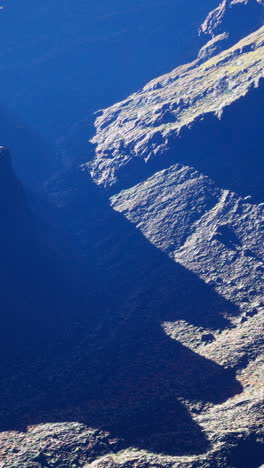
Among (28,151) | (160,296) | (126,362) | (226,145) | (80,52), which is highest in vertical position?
(80,52)

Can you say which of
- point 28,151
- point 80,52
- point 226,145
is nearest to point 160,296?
point 226,145

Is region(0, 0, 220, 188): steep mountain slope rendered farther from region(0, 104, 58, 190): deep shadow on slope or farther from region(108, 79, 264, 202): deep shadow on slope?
region(108, 79, 264, 202): deep shadow on slope

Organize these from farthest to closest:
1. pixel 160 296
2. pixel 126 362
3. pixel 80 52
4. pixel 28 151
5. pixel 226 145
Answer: pixel 80 52, pixel 28 151, pixel 226 145, pixel 160 296, pixel 126 362

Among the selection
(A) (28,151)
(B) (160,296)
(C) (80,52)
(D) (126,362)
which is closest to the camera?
(D) (126,362)

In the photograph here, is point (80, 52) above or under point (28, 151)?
above

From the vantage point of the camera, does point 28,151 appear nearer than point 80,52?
Yes

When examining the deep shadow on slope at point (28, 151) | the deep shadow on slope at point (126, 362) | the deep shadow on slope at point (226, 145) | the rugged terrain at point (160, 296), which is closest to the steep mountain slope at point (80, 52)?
the deep shadow on slope at point (28, 151)

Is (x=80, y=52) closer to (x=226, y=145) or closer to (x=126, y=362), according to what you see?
(x=226, y=145)
